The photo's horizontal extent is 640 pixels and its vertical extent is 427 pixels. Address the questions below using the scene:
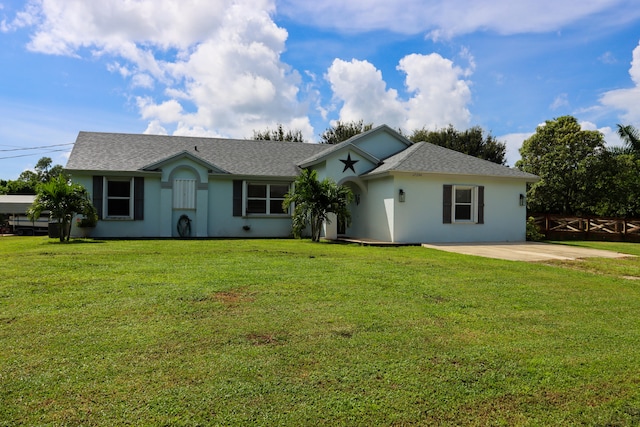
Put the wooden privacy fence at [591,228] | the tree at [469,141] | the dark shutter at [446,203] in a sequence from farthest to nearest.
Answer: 1. the tree at [469,141]
2. the wooden privacy fence at [591,228]
3. the dark shutter at [446,203]

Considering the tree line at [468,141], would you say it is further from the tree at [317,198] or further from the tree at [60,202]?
the tree at [60,202]

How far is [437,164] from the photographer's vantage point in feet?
55.7

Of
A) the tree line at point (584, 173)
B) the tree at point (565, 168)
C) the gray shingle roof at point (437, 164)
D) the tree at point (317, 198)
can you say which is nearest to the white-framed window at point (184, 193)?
the tree at point (317, 198)

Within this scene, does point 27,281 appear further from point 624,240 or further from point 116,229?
point 624,240

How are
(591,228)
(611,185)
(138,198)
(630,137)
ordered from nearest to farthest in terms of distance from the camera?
(138,198)
(591,228)
(611,185)
(630,137)

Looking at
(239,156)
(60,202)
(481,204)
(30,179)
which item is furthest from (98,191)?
(30,179)

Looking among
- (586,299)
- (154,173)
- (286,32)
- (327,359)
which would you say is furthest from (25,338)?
(154,173)

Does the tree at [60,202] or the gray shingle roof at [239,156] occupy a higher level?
the gray shingle roof at [239,156]

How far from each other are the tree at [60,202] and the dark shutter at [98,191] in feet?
7.31

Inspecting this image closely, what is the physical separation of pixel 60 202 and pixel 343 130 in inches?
1256

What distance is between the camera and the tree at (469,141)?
40250mm

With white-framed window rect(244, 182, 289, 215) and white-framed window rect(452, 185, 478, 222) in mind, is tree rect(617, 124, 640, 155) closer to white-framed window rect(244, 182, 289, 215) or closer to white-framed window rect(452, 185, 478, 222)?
white-framed window rect(452, 185, 478, 222)

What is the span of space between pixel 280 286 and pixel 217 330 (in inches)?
90.9

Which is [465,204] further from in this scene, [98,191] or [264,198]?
[98,191]
